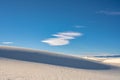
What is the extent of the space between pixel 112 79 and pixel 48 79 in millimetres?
6565

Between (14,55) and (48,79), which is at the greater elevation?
(14,55)

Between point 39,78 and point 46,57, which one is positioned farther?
point 46,57

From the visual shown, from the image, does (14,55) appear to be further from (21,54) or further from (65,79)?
(65,79)

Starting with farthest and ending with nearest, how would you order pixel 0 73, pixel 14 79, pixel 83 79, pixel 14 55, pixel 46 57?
pixel 46 57 → pixel 14 55 → pixel 83 79 → pixel 0 73 → pixel 14 79

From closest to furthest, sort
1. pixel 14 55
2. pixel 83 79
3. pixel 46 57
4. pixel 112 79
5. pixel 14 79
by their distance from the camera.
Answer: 1. pixel 14 79
2. pixel 83 79
3. pixel 112 79
4. pixel 14 55
5. pixel 46 57

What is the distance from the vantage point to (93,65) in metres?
34.3

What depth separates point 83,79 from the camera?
19.5 metres

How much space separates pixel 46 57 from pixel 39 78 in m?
15.1

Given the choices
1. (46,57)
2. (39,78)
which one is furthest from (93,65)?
(39,78)

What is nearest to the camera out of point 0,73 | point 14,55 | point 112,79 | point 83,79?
point 0,73

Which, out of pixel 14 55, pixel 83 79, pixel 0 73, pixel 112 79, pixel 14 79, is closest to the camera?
pixel 14 79

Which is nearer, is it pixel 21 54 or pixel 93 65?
pixel 21 54

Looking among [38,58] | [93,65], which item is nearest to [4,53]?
[38,58]

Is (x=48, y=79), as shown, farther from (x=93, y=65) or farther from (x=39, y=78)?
(x=93, y=65)
